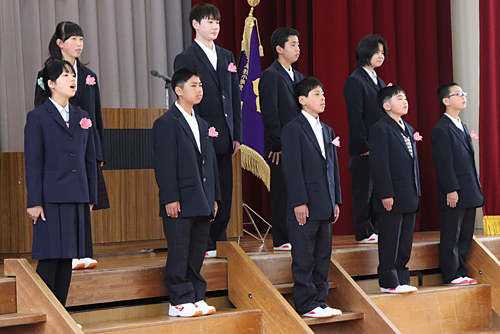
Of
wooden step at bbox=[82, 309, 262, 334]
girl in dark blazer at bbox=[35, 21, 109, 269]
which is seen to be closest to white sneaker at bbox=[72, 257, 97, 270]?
girl in dark blazer at bbox=[35, 21, 109, 269]

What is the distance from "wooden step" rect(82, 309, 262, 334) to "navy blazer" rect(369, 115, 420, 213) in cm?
89

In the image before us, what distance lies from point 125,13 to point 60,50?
255 centimetres

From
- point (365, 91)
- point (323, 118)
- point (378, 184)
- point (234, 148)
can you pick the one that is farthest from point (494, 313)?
point (323, 118)

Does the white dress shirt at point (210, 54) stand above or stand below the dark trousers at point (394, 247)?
above

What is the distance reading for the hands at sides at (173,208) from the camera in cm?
268

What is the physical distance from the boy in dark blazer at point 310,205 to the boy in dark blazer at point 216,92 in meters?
0.32

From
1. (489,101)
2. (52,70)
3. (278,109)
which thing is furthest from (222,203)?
(489,101)

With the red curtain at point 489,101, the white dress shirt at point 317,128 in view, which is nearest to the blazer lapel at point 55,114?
the white dress shirt at point 317,128

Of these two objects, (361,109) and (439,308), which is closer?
(439,308)

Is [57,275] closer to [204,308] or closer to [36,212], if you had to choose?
[36,212]

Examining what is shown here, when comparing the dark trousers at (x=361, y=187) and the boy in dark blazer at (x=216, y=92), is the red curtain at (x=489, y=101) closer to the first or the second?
the dark trousers at (x=361, y=187)

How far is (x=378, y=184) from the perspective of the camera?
327 centimetres

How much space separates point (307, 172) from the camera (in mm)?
2943

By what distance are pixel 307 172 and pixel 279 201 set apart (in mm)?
511
